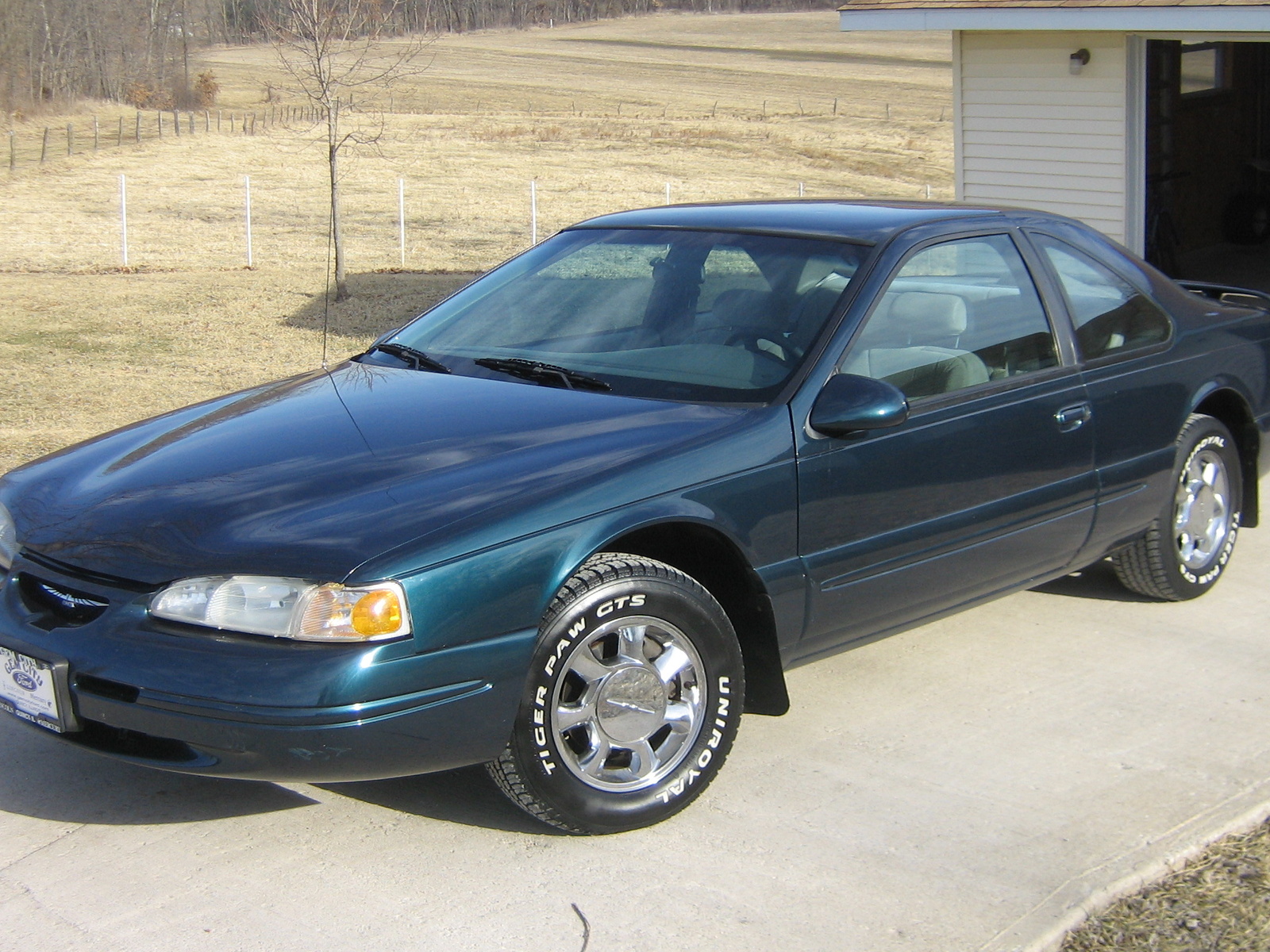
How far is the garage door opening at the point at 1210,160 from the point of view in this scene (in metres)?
14.2

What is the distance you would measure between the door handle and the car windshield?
35.9 inches

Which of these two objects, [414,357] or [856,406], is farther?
[414,357]

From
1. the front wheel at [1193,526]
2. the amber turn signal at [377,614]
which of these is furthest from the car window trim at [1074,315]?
the amber turn signal at [377,614]

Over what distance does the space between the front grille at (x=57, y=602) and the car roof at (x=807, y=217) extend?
2.29 m

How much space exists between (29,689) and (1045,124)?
412 inches

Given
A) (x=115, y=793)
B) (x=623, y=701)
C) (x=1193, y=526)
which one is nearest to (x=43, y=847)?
(x=115, y=793)

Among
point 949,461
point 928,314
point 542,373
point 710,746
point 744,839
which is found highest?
point 928,314

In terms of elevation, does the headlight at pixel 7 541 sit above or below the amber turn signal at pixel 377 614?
above

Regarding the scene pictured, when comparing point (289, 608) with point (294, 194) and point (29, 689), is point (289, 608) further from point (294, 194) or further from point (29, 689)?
point (294, 194)

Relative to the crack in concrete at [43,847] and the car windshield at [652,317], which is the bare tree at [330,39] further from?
the crack in concrete at [43,847]

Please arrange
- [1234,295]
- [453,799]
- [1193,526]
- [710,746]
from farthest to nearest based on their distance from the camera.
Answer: [1234,295] < [1193,526] < [453,799] < [710,746]

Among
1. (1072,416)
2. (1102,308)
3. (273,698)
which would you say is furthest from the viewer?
(1102,308)

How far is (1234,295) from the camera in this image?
6086 millimetres

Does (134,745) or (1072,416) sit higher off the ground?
(1072,416)
